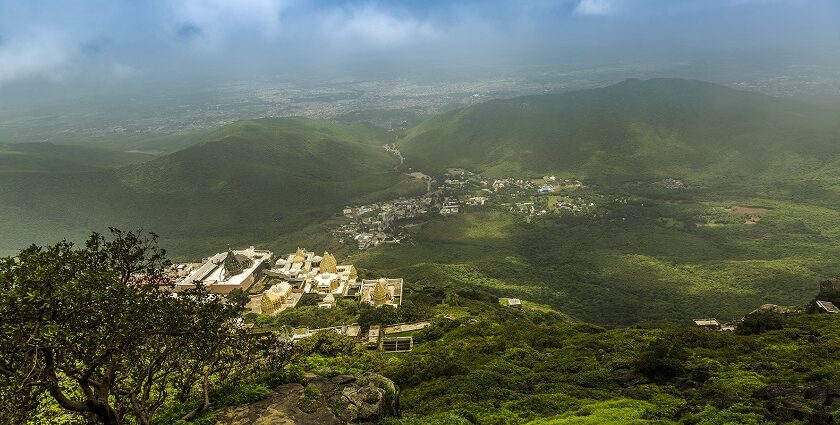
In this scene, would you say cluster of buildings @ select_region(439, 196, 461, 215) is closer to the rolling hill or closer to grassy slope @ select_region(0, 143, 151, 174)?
the rolling hill

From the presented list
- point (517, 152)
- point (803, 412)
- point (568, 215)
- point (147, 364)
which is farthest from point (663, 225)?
point (147, 364)

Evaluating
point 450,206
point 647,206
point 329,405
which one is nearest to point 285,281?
Result: point 329,405

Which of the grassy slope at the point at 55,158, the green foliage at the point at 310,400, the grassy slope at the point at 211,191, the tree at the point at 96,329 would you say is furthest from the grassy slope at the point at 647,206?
the grassy slope at the point at 55,158

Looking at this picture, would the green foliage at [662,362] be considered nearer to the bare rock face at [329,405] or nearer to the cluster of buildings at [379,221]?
the bare rock face at [329,405]

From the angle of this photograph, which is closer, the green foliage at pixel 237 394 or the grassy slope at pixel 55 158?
the green foliage at pixel 237 394

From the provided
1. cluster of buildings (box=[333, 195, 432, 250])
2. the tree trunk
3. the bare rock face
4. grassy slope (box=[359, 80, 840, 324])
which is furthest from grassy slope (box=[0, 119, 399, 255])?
the bare rock face
